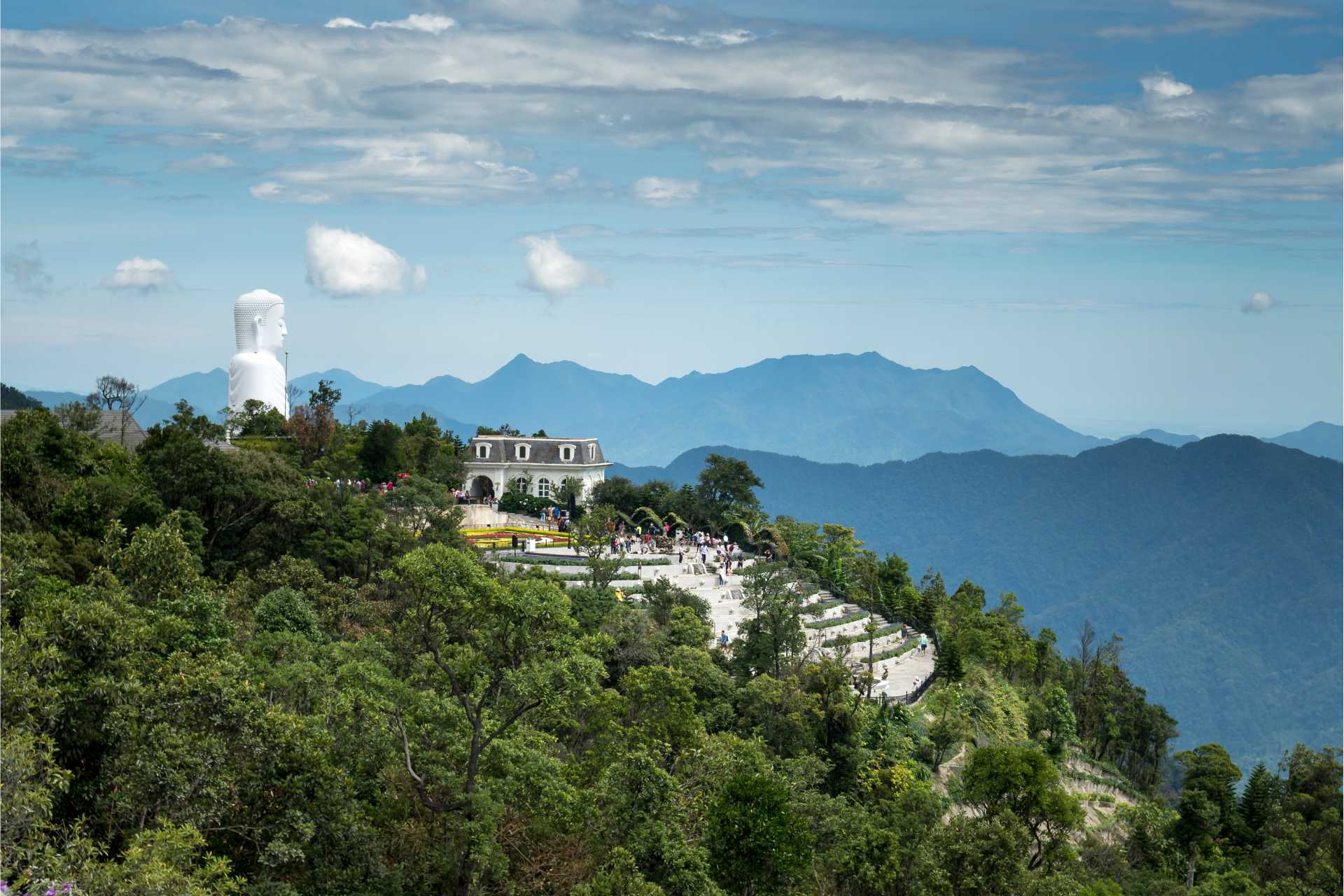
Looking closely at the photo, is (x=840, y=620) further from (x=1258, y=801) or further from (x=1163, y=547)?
Result: (x=1163, y=547)

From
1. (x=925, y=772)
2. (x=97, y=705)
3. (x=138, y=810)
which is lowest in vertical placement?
(x=925, y=772)

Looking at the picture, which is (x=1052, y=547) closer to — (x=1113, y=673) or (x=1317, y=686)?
(x=1317, y=686)

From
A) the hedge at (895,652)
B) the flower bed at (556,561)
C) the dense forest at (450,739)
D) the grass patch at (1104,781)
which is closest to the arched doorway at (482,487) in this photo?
the flower bed at (556,561)

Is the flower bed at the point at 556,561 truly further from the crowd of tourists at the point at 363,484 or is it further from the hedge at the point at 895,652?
the hedge at the point at 895,652

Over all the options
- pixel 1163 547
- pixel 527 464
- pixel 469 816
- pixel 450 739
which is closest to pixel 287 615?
pixel 450 739

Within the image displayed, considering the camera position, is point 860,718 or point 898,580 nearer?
point 860,718

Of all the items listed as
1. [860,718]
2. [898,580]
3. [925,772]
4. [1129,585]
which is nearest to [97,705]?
[860,718]
